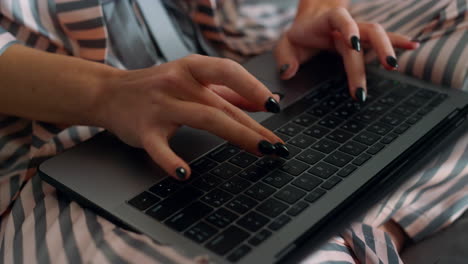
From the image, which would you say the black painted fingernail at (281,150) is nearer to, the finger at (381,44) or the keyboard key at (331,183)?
the keyboard key at (331,183)

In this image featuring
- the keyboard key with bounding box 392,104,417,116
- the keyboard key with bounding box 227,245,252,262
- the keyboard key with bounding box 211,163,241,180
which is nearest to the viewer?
the keyboard key with bounding box 227,245,252,262

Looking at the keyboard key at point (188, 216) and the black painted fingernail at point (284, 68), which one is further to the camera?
the black painted fingernail at point (284, 68)

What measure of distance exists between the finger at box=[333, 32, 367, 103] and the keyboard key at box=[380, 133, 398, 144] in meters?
0.07

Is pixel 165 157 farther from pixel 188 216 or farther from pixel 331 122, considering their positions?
pixel 331 122

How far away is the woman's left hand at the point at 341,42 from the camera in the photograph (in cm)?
64

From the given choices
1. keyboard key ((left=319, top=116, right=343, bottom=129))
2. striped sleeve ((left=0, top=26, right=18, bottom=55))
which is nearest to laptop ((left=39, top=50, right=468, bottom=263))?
keyboard key ((left=319, top=116, right=343, bottom=129))

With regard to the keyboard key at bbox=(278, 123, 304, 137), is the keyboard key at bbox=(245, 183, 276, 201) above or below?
above

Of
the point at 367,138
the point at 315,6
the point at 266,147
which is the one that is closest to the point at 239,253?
the point at 266,147

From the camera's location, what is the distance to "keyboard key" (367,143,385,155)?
21.2 inches

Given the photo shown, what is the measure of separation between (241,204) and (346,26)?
30 centimetres

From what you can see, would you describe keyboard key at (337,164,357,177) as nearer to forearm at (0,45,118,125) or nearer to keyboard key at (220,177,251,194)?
keyboard key at (220,177,251,194)

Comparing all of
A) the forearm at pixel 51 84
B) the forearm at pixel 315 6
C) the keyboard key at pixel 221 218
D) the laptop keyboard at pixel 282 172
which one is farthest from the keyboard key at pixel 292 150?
the forearm at pixel 315 6

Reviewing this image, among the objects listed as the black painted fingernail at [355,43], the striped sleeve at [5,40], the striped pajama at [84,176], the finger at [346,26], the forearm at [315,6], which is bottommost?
the striped pajama at [84,176]

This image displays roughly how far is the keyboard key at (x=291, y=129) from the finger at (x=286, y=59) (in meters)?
0.12
